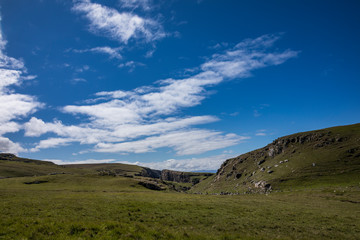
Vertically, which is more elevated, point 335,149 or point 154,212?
point 335,149

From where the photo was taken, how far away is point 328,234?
22828 mm

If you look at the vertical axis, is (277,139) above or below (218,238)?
above

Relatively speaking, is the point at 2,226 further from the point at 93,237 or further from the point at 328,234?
the point at 328,234

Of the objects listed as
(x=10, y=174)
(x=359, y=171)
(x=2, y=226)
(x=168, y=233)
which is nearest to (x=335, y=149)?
(x=359, y=171)

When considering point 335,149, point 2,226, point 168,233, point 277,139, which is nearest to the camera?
point 2,226

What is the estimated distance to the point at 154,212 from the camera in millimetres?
28141

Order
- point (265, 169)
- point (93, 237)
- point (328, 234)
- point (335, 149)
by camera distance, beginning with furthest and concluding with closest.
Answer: point (265, 169)
point (335, 149)
point (328, 234)
point (93, 237)

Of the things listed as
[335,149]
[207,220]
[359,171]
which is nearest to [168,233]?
[207,220]

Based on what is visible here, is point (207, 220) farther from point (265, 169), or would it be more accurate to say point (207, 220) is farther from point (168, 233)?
point (265, 169)

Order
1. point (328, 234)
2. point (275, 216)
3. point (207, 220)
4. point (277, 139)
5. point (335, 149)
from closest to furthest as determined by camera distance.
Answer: point (328, 234) → point (207, 220) → point (275, 216) → point (335, 149) → point (277, 139)

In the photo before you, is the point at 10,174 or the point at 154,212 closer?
the point at 154,212

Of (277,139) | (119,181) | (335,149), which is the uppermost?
(277,139)

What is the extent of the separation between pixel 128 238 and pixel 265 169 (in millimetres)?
152165

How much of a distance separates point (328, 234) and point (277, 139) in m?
177
